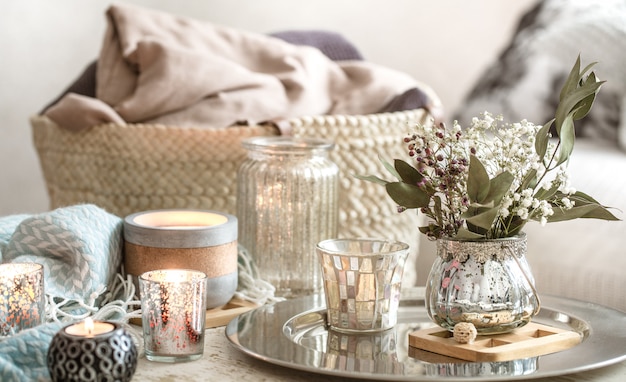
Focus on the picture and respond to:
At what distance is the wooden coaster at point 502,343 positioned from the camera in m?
0.78

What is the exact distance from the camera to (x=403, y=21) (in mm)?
2369

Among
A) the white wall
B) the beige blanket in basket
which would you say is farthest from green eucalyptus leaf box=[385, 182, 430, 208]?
the white wall

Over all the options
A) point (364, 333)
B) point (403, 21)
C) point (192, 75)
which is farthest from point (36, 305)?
point (403, 21)

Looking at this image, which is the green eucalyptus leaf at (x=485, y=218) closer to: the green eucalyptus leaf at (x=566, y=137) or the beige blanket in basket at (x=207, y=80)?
the green eucalyptus leaf at (x=566, y=137)

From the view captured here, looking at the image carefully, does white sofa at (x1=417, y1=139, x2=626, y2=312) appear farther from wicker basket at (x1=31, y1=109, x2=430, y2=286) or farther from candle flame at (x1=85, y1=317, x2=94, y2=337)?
candle flame at (x1=85, y1=317, x2=94, y2=337)

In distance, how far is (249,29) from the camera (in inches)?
84.8

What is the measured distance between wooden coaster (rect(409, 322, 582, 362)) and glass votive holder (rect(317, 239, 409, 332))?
1.9 inches

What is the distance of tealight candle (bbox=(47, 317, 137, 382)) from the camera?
2.22 feet

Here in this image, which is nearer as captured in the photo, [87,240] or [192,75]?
[87,240]

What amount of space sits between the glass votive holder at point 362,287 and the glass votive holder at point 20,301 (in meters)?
0.27

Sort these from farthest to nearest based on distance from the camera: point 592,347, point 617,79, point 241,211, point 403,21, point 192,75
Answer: point 403,21 → point 617,79 → point 192,75 → point 241,211 → point 592,347

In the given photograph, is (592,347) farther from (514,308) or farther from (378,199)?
(378,199)

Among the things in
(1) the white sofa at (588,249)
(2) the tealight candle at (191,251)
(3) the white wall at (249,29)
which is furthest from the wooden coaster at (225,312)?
(3) the white wall at (249,29)

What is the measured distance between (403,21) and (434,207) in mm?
1609
